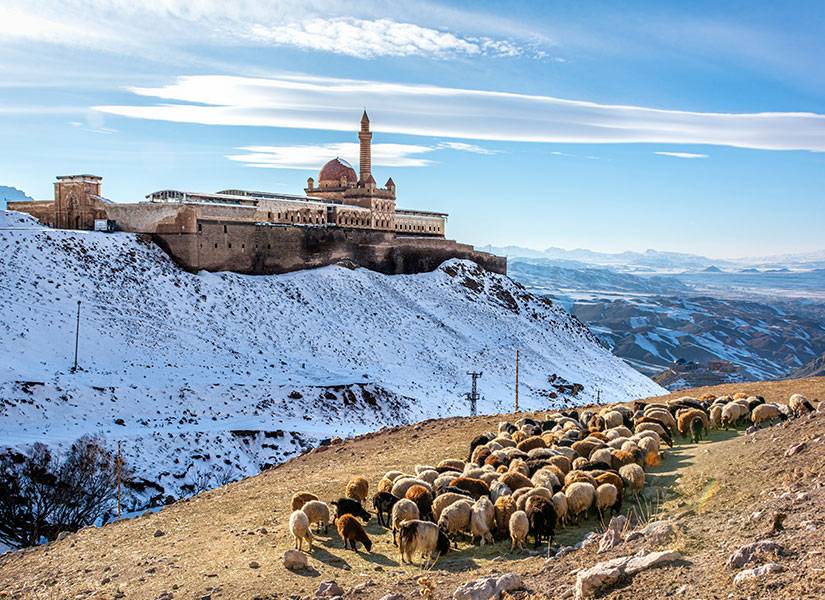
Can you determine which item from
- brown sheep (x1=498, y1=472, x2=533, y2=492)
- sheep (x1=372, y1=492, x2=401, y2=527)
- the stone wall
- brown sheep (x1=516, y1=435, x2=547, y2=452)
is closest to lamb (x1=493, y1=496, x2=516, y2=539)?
brown sheep (x1=498, y1=472, x2=533, y2=492)

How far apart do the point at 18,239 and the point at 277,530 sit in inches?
1472

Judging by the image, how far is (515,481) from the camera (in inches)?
690

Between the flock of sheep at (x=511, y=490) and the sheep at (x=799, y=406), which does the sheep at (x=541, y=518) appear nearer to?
the flock of sheep at (x=511, y=490)

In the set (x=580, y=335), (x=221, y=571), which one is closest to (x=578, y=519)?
(x=221, y=571)

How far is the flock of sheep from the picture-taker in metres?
15.8

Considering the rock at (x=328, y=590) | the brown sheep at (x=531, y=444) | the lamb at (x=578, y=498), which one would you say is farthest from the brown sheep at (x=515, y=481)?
the rock at (x=328, y=590)

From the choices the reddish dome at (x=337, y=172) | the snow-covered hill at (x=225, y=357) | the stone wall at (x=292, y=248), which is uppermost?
the reddish dome at (x=337, y=172)

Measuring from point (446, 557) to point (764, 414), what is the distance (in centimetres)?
1124

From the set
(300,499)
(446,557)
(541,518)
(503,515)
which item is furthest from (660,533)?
(300,499)

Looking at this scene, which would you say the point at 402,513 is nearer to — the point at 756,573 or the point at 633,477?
the point at 633,477

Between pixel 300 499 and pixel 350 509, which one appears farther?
pixel 300 499

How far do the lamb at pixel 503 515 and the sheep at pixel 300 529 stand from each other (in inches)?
138

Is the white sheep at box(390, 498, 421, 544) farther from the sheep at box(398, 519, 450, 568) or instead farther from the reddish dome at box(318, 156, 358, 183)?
the reddish dome at box(318, 156, 358, 183)

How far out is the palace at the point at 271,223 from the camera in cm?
5653
